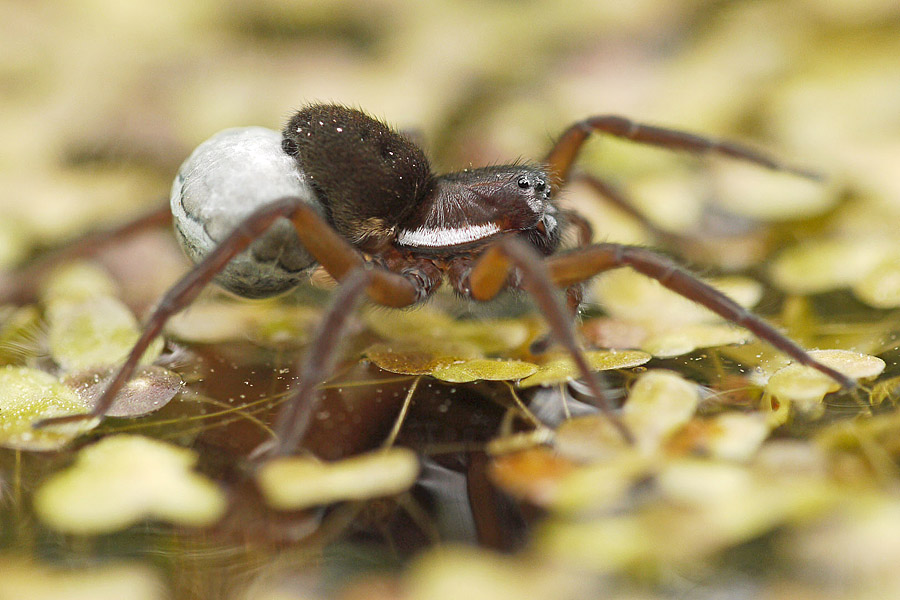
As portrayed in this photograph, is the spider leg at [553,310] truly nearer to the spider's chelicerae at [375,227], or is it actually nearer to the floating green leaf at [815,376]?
the spider's chelicerae at [375,227]

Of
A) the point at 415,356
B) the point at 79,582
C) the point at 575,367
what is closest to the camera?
the point at 79,582

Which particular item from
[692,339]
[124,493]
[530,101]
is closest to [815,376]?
[692,339]

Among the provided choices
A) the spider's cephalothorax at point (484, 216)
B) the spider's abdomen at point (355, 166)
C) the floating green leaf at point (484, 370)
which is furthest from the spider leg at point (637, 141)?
the floating green leaf at point (484, 370)

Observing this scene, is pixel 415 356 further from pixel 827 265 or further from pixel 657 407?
pixel 827 265

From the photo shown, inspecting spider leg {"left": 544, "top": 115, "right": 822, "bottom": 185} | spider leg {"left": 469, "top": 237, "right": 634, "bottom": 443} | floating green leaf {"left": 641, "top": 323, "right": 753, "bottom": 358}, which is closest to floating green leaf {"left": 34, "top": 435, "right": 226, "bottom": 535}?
spider leg {"left": 469, "top": 237, "right": 634, "bottom": 443}

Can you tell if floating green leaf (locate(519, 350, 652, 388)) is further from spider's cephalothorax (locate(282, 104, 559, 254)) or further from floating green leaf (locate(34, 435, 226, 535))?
floating green leaf (locate(34, 435, 226, 535))

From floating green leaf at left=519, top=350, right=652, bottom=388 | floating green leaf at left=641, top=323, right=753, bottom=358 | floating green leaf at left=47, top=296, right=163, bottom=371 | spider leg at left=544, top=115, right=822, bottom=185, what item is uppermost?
spider leg at left=544, top=115, right=822, bottom=185

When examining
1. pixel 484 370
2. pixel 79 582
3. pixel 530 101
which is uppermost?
pixel 530 101
